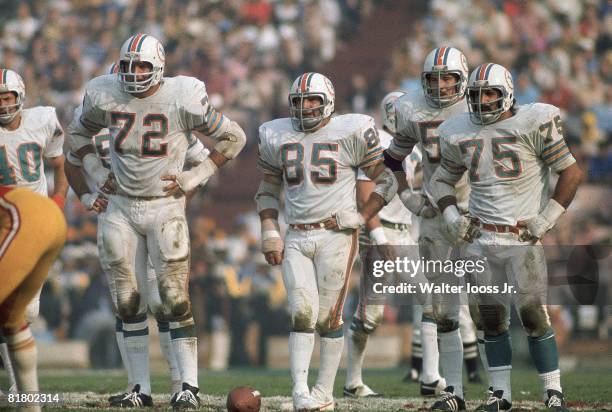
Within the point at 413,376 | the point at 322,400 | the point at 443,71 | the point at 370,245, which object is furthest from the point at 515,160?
the point at 413,376

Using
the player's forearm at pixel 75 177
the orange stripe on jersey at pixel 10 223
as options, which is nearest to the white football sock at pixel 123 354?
the player's forearm at pixel 75 177

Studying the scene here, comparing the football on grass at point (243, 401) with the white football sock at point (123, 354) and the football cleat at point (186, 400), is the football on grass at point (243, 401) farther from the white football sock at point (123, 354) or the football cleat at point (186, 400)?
the white football sock at point (123, 354)

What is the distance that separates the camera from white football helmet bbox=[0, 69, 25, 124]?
779 centimetres

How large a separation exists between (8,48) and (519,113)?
41.0ft

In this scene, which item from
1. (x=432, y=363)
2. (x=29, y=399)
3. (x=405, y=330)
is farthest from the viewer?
(x=405, y=330)

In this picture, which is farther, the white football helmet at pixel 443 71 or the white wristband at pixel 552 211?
the white football helmet at pixel 443 71

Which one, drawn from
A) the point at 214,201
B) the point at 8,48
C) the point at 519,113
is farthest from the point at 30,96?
the point at 519,113

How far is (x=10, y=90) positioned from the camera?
25.7 feet

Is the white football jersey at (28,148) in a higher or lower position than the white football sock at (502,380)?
higher

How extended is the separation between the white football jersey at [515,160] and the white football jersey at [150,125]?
1740 millimetres

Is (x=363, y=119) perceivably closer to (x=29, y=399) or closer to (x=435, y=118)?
(x=435, y=118)

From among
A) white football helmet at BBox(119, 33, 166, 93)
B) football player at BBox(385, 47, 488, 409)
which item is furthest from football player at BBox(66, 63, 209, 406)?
football player at BBox(385, 47, 488, 409)

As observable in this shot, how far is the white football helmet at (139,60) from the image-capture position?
717 cm

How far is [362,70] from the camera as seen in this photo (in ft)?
53.4
